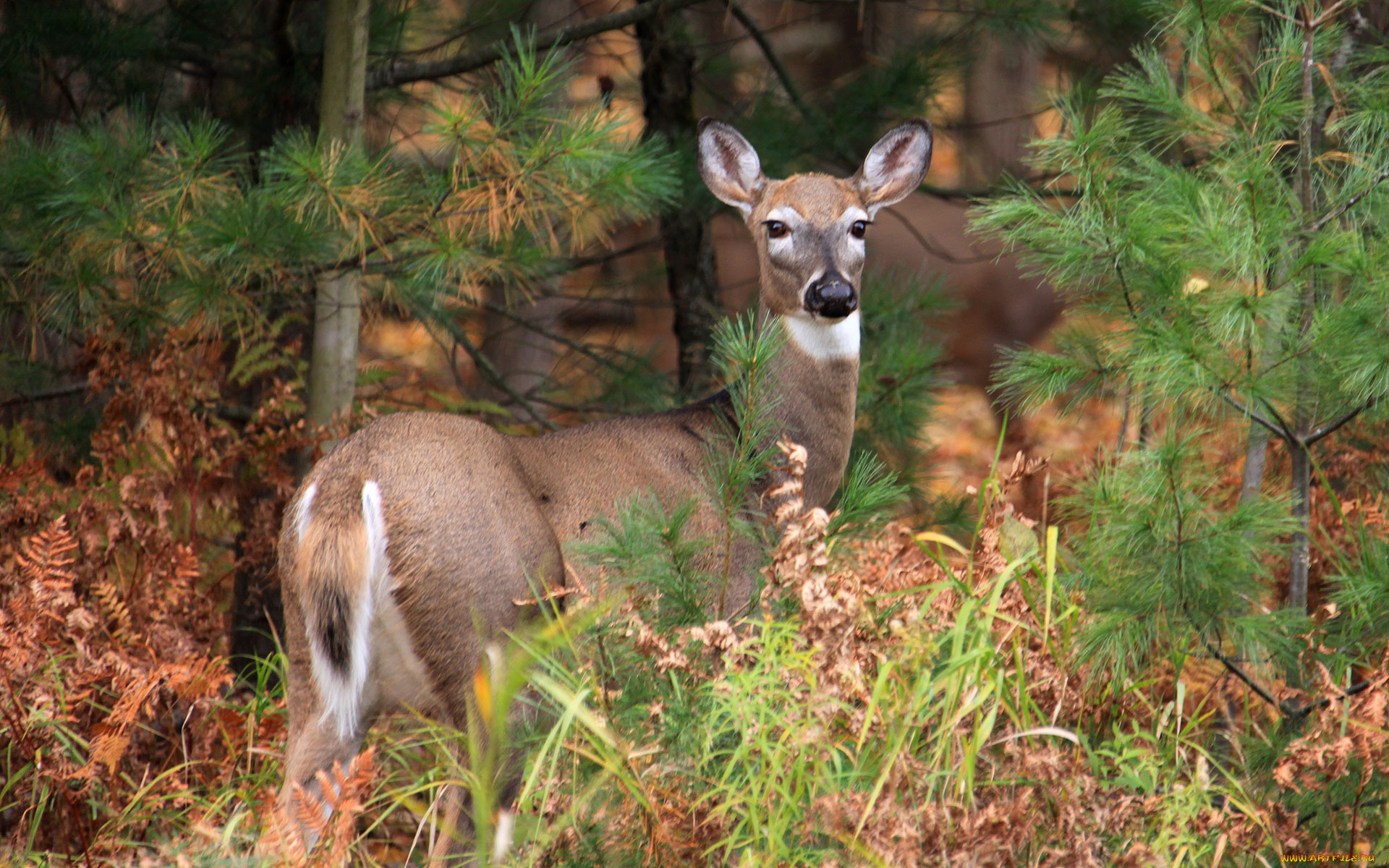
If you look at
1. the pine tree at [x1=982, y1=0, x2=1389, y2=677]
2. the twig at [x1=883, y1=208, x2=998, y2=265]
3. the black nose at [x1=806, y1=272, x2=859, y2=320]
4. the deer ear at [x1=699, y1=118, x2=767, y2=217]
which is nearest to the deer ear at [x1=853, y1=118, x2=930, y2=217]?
the deer ear at [x1=699, y1=118, x2=767, y2=217]

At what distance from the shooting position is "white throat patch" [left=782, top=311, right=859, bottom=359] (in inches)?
184

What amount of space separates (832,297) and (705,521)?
0.86 meters

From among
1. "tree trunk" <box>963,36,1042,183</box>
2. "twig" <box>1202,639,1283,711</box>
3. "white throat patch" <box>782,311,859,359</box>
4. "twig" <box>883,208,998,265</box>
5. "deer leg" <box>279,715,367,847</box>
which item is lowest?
"deer leg" <box>279,715,367,847</box>

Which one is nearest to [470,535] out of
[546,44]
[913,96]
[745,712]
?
[745,712]

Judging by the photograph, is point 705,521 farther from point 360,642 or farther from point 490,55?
point 490,55

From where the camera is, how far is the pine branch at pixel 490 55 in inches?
Answer: 200

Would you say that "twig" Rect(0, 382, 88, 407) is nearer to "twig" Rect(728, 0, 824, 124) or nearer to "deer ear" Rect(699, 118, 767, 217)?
"deer ear" Rect(699, 118, 767, 217)

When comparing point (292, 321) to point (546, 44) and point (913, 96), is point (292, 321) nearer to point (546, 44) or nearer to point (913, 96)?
point (546, 44)

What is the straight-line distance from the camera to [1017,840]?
9.00ft

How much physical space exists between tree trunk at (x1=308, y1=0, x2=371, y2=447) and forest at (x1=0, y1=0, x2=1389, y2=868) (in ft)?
0.07

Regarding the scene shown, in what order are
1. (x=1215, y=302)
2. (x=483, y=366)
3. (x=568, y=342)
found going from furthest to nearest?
1. (x=568, y=342)
2. (x=483, y=366)
3. (x=1215, y=302)

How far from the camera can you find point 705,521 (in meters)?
4.14

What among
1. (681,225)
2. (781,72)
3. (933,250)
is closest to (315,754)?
(681,225)

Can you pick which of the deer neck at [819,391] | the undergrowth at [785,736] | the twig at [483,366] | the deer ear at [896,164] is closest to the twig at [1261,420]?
the undergrowth at [785,736]
